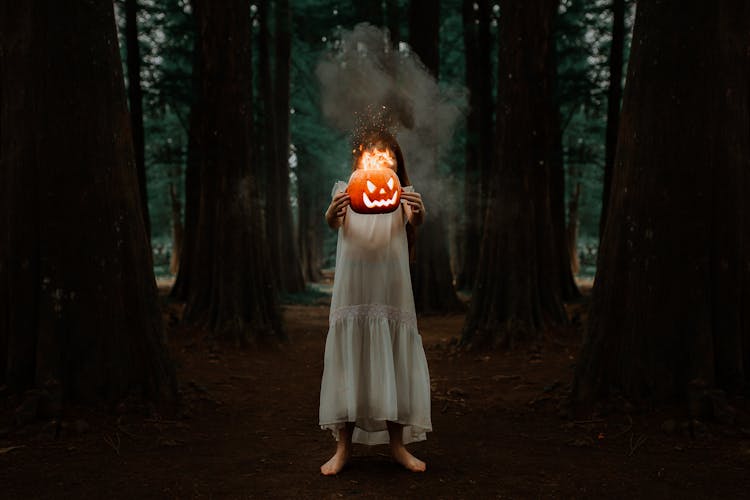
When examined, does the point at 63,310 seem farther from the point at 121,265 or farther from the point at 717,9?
the point at 717,9

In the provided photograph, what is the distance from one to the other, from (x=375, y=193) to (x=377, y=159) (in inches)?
16.6

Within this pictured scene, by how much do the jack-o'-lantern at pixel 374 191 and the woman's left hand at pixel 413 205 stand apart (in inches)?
6.4

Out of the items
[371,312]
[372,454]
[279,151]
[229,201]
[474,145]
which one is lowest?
[372,454]

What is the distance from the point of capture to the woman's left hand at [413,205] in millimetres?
5297

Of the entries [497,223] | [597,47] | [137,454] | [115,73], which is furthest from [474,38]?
[137,454]

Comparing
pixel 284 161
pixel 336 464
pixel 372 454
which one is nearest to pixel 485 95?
pixel 284 161

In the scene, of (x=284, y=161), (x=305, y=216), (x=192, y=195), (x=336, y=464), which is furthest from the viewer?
(x=305, y=216)

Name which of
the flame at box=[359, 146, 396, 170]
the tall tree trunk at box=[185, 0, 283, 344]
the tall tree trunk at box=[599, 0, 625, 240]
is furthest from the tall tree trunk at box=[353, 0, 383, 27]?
the flame at box=[359, 146, 396, 170]

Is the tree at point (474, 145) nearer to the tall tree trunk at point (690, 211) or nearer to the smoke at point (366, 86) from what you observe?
the tall tree trunk at point (690, 211)

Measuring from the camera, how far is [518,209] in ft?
37.8

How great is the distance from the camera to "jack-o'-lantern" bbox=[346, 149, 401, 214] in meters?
5.03

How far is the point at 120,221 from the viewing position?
256 inches

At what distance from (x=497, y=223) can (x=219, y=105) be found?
5.37 metres

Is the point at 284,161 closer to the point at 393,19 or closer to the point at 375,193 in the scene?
the point at 393,19
